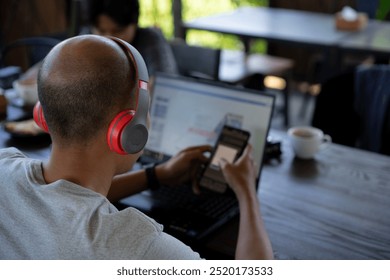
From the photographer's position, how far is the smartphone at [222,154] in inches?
55.2

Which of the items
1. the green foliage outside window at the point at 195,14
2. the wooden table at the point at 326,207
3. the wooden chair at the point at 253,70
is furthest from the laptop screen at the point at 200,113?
the green foliage outside window at the point at 195,14

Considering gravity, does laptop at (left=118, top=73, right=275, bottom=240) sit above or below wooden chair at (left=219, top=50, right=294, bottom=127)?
above

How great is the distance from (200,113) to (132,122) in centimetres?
64

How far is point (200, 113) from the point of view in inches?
61.1

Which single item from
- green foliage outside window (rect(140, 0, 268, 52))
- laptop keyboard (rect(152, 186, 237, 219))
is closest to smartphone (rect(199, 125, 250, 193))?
laptop keyboard (rect(152, 186, 237, 219))

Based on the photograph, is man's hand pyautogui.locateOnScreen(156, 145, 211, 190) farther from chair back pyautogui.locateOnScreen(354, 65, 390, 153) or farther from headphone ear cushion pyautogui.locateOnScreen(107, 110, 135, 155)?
chair back pyautogui.locateOnScreen(354, 65, 390, 153)

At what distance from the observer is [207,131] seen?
5.03 ft

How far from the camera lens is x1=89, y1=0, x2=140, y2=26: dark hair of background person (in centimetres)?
214

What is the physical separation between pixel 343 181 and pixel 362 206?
147 millimetres

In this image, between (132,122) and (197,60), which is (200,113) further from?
(197,60)

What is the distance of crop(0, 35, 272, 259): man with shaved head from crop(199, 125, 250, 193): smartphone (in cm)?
45

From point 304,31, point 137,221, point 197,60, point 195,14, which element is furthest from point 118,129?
point 195,14

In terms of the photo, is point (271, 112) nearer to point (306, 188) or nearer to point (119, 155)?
point (306, 188)

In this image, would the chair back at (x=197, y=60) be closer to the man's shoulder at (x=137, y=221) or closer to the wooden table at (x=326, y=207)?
the wooden table at (x=326, y=207)
